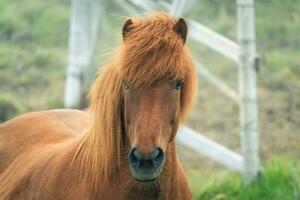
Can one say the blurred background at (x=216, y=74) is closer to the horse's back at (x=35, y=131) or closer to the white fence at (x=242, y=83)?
the white fence at (x=242, y=83)

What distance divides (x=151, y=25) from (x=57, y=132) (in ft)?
4.96

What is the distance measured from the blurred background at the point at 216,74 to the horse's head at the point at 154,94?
339 cm

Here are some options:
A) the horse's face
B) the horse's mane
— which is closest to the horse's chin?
the horse's face

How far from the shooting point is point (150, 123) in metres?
4.08

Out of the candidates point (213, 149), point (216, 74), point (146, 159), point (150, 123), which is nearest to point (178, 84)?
point (150, 123)

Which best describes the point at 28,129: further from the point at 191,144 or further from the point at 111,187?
the point at 191,144

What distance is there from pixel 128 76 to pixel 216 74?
271 inches

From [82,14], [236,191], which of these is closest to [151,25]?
[236,191]

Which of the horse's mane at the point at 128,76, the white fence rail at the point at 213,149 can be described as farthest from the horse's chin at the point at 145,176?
the white fence rail at the point at 213,149

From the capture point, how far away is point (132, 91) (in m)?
4.22

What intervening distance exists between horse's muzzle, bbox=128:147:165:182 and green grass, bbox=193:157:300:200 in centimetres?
366

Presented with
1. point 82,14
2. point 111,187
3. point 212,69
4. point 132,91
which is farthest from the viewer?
point 212,69

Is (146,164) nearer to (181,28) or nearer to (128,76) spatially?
(128,76)

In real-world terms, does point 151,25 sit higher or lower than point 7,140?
higher
